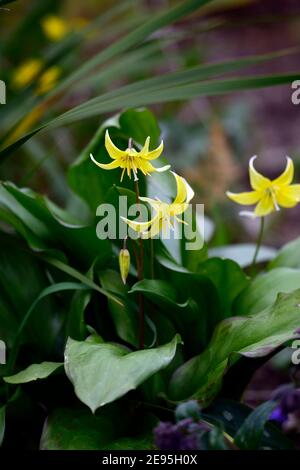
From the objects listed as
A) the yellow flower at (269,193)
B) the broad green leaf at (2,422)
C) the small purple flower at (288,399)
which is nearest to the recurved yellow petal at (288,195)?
the yellow flower at (269,193)

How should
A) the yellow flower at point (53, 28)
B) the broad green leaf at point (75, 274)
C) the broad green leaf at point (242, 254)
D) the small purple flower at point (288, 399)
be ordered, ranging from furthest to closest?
the yellow flower at point (53, 28), the broad green leaf at point (242, 254), the broad green leaf at point (75, 274), the small purple flower at point (288, 399)

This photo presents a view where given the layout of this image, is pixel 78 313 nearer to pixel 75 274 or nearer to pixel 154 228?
pixel 75 274

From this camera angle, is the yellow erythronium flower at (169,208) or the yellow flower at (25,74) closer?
the yellow erythronium flower at (169,208)

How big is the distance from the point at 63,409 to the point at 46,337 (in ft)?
0.56

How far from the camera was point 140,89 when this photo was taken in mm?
1270

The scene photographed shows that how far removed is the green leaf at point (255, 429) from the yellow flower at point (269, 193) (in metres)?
0.34

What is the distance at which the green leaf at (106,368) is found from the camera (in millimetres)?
890

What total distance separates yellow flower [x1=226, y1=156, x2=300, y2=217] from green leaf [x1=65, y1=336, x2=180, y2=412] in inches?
11.2

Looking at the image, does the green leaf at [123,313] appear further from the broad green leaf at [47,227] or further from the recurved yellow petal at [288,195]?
the recurved yellow petal at [288,195]

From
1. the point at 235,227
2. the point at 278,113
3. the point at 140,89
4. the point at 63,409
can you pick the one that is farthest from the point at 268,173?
the point at 63,409

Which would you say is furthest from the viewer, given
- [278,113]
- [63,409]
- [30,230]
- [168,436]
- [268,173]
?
[278,113]

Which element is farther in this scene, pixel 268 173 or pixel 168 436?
pixel 268 173

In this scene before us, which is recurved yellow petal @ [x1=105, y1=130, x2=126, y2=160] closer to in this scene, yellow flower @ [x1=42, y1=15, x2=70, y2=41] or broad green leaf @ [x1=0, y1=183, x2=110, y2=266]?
broad green leaf @ [x1=0, y1=183, x2=110, y2=266]

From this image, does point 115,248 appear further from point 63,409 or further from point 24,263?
point 63,409
